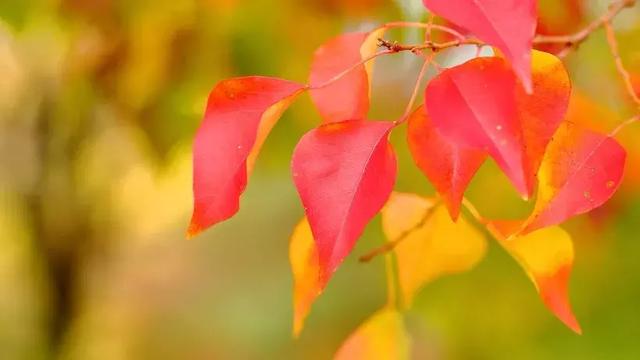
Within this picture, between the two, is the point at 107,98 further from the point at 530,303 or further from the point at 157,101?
the point at 530,303

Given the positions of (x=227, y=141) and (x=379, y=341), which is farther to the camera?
(x=379, y=341)

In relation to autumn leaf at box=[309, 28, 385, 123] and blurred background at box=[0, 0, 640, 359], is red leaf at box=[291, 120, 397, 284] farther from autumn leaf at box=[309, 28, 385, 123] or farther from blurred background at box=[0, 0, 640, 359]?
blurred background at box=[0, 0, 640, 359]

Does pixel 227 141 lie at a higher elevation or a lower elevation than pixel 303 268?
higher

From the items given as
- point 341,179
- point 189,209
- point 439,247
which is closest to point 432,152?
Result: point 341,179

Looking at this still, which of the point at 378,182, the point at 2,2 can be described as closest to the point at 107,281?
the point at 2,2

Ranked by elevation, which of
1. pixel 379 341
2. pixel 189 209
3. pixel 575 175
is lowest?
pixel 189 209

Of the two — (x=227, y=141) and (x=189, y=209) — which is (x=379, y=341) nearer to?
(x=227, y=141)

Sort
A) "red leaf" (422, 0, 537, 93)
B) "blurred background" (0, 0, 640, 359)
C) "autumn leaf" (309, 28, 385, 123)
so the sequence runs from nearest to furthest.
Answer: "red leaf" (422, 0, 537, 93), "autumn leaf" (309, 28, 385, 123), "blurred background" (0, 0, 640, 359)

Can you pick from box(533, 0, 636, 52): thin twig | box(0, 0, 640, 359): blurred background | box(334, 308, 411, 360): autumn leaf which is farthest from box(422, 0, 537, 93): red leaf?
box(0, 0, 640, 359): blurred background
